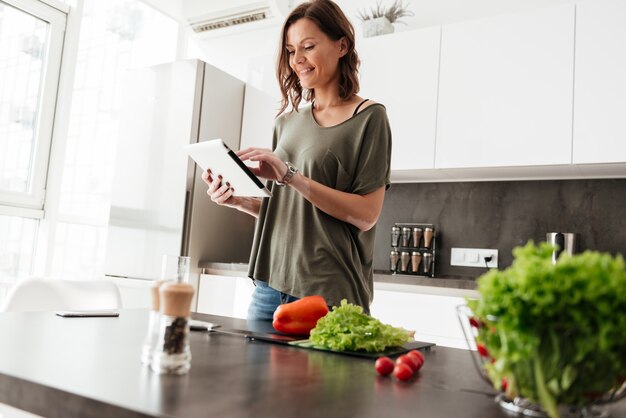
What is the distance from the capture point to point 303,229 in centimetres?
155

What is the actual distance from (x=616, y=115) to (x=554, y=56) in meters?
0.39

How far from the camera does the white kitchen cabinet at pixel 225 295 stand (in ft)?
10.2

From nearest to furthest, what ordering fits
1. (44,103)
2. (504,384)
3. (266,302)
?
1. (504,384)
2. (266,302)
3. (44,103)

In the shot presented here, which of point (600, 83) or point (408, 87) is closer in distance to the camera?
point (600, 83)

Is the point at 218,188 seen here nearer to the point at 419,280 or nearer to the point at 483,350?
the point at 483,350

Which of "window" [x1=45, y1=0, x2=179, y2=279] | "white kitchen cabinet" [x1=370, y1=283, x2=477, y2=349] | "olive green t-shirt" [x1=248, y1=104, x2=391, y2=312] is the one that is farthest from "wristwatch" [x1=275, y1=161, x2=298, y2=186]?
"window" [x1=45, y1=0, x2=179, y2=279]

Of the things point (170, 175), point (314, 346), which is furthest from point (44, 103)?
point (314, 346)

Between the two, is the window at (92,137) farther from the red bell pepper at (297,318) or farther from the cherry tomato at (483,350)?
the cherry tomato at (483,350)

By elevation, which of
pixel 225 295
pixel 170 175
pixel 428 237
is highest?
pixel 170 175

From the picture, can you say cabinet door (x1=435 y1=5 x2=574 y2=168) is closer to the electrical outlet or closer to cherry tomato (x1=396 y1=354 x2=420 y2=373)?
the electrical outlet

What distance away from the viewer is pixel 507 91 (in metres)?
2.73

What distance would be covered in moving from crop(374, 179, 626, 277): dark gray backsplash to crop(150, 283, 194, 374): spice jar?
8.32ft

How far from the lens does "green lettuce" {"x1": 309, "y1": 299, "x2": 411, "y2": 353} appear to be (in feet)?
3.15

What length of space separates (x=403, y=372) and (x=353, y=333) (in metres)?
0.20
